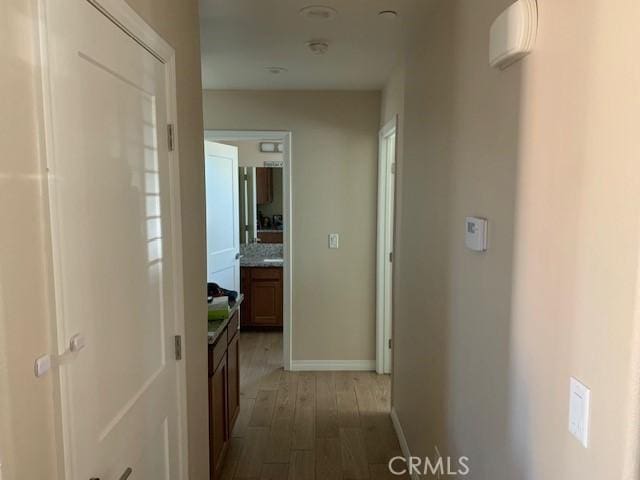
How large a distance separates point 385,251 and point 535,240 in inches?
109

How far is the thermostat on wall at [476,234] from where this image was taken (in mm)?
1477

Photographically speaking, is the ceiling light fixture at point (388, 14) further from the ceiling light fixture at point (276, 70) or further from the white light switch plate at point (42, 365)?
the white light switch plate at point (42, 365)

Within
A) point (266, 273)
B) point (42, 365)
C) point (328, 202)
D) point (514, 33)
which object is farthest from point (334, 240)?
point (42, 365)

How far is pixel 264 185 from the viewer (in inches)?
228

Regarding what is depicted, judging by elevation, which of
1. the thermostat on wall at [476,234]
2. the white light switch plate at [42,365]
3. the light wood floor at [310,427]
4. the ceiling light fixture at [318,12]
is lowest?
the light wood floor at [310,427]

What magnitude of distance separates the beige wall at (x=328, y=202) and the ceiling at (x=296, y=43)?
0.20 m

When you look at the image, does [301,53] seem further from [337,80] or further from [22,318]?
[22,318]

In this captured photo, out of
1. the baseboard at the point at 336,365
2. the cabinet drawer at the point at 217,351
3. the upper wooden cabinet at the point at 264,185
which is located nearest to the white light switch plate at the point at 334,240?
the baseboard at the point at 336,365

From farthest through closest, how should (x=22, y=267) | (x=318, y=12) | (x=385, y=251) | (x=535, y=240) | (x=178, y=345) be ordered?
1. (x=385, y=251)
2. (x=318, y=12)
3. (x=178, y=345)
4. (x=535, y=240)
5. (x=22, y=267)

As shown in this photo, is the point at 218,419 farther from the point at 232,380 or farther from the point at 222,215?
the point at 222,215

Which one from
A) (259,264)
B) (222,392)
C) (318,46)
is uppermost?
(318,46)

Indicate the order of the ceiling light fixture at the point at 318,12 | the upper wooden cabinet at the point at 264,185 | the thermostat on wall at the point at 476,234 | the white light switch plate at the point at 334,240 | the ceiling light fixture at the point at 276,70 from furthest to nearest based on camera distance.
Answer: the upper wooden cabinet at the point at 264,185 → the white light switch plate at the point at 334,240 → the ceiling light fixture at the point at 276,70 → the ceiling light fixture at the point at 318,12 → the thermostat on wall at the point at 476,234

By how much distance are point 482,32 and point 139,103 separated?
1130mm

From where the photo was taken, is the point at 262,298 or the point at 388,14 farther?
the point at 262,298
